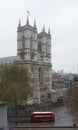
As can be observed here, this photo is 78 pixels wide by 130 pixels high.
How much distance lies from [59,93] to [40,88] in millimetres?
15457

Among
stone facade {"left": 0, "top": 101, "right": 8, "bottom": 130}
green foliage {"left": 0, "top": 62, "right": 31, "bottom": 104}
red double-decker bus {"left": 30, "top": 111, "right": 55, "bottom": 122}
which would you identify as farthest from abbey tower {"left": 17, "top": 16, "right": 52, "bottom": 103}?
stone facade {"left": 0, "top": 101, "right": 8, "bottom": 130}

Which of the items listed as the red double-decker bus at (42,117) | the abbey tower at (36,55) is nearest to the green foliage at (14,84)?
the red double-decker bus at (42,117)

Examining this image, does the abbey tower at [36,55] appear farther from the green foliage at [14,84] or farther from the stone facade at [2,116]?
the stone facade at [2,116]

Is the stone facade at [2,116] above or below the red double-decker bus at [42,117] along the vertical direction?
above

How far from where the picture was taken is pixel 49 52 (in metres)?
128

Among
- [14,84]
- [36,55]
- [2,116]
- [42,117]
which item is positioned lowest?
[42,117]

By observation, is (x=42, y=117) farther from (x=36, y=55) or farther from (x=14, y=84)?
(x=36, y=55)

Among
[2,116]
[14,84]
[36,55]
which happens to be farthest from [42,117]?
[36,55]

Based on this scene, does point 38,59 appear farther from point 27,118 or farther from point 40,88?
point 27,118

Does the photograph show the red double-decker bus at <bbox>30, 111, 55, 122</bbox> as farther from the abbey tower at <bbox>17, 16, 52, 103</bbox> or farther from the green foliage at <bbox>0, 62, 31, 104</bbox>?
the abbey tower at <bbox>17, 16, 52, 103</bbox>

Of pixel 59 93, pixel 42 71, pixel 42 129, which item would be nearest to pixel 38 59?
pixel 42 71

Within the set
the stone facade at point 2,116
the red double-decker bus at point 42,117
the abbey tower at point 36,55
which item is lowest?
the red double-decker bus at point 42,117

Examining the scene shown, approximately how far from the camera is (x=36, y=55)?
121 m

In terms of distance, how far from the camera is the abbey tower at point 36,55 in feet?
387
